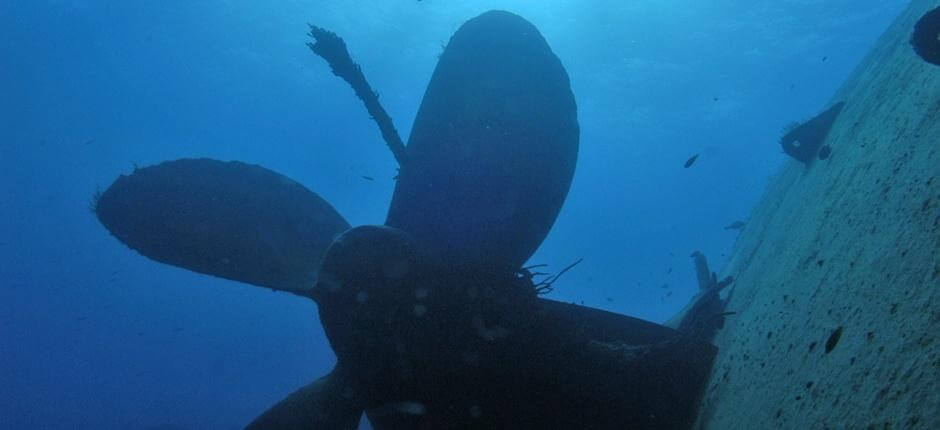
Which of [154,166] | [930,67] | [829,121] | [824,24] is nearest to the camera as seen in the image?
[930,67]

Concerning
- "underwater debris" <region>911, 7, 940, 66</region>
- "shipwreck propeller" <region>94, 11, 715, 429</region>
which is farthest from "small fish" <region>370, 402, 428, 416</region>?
"underwater debris" <region>911, 7, 940, 66</region>

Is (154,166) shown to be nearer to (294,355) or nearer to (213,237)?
(213,237)

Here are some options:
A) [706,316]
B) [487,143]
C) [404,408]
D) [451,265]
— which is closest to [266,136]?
[487,143]

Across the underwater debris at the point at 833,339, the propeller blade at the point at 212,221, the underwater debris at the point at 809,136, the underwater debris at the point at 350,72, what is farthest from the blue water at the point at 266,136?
the underwater debris at the point at 833,339

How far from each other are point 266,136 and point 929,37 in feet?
216

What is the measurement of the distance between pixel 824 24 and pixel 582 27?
13967 mm

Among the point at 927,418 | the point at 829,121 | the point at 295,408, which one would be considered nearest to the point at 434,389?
the point at 295,408

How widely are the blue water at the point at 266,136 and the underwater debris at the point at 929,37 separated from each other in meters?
16.6

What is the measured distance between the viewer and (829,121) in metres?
6.28

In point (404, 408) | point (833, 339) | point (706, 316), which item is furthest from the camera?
point (706, 316)

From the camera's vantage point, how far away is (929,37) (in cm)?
296

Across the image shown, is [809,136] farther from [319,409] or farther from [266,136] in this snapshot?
[266,136]

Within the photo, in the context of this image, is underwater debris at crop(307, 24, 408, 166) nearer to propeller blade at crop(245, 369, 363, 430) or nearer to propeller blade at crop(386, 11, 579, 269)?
propeller blade at crop(386, 11, 579, 269)

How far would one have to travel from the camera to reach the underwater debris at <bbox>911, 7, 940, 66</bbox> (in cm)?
295
